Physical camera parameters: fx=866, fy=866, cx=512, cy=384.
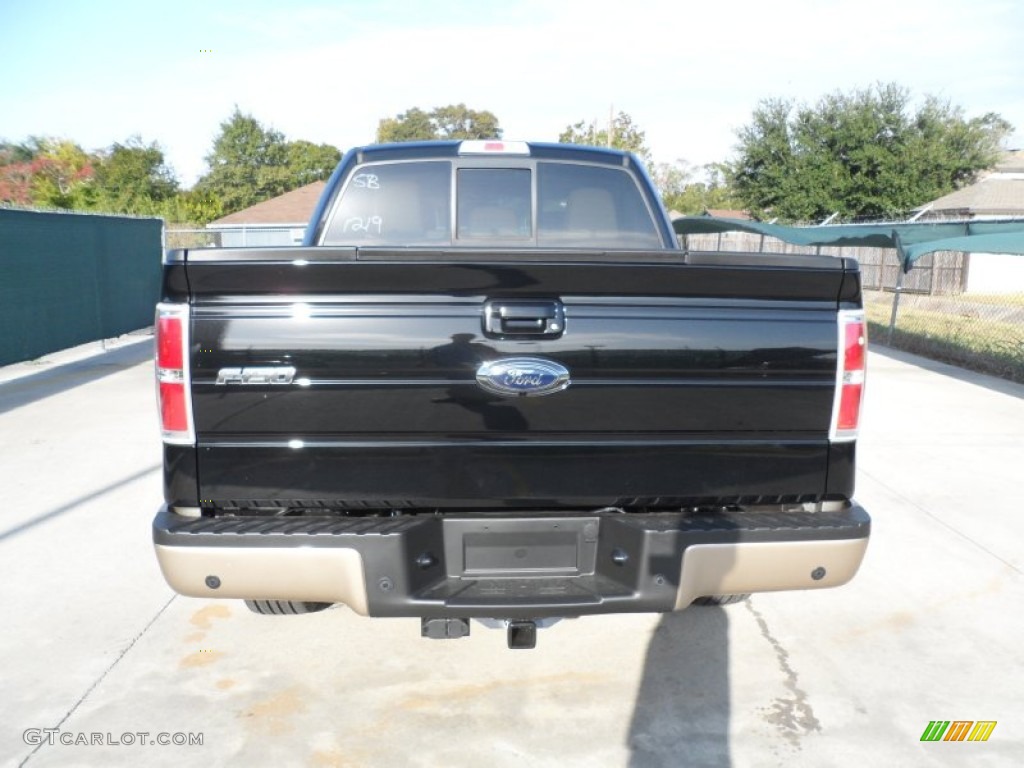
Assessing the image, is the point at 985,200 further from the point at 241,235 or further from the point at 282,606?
the point at 282,606

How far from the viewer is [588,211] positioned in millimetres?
4516

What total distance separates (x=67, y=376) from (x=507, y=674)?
9.07 m

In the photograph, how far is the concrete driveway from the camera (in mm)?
3045

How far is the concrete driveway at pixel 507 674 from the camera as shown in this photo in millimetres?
3045

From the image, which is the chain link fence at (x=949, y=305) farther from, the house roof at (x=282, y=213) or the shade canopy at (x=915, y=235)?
the house roof at (x=282, y=213)

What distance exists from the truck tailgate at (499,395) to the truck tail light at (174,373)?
0.11 feet

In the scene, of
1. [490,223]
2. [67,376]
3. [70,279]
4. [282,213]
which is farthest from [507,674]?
[282,213]

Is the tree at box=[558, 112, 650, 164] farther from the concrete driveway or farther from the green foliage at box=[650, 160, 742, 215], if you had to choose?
the concrete driveway

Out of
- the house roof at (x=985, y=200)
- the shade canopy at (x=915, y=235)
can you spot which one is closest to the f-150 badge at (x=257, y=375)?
the shade canopy at (x=915, y=235)

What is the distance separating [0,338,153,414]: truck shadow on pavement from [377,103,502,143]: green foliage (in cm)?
6781

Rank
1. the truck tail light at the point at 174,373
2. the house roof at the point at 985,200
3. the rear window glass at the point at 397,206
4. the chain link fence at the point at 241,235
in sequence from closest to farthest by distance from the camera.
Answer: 1. the truck tail light at the point at 174,373
2. the rear window glass at the point at 397,206
3. the chain link fence at the point at 241,235
4. the house roof at the point at 985,200

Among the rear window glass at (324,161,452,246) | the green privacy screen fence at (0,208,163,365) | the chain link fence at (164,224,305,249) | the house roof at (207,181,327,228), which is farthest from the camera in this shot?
the house roof at (207,181,327,228)

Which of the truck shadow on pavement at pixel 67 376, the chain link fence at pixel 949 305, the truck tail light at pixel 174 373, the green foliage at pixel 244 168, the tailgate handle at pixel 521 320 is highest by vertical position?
the green foliage at pixel 244 168

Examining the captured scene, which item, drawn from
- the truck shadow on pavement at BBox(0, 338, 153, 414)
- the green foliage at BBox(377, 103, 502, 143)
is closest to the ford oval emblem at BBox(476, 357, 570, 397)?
the truck shadow on pavement at BBox(0, 338, 153, 414)
